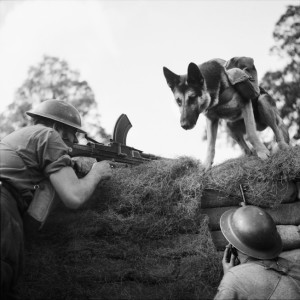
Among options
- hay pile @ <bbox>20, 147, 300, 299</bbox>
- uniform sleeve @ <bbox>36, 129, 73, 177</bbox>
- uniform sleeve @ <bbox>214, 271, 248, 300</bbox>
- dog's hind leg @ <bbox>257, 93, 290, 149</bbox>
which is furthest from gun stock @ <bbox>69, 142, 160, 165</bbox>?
uniform sleeve @ <bbox>214, 271, 248, 300</bbox>

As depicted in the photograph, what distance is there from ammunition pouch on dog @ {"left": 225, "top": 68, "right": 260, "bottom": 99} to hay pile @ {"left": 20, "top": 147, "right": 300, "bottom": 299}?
4.86 ft

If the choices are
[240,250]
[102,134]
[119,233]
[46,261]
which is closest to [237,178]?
[240,250]

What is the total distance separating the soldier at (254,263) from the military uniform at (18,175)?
5.87 ft

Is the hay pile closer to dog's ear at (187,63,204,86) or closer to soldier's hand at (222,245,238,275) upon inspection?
soldier's hand at (222,245,238,275)

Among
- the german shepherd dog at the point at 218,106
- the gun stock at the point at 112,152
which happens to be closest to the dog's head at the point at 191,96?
the german shepherd dog at the point at 218,106

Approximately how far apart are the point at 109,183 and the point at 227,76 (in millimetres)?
2750

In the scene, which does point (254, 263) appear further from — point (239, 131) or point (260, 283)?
point (239, 131)

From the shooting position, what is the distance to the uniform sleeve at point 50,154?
366cm

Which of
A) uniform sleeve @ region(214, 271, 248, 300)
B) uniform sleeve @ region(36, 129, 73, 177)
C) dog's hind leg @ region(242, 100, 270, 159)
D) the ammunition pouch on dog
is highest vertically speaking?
the ammunition pouch on dog

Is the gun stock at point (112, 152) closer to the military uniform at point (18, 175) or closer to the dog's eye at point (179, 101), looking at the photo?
the dog's eye at point (179, 101)

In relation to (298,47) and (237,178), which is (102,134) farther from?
(237,178)

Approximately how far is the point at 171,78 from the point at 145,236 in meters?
2.65

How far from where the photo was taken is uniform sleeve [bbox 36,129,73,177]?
366 centimetres

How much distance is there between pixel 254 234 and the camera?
12.2 ft
